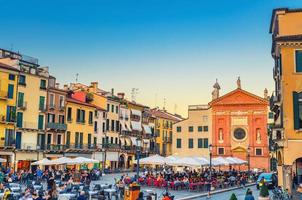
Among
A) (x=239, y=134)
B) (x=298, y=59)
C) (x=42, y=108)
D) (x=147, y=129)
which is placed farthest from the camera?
(x=147, y=129)

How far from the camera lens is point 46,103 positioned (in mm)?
54094

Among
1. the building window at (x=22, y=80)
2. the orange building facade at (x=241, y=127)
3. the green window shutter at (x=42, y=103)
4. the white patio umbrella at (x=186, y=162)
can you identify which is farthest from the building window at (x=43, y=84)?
the orange building facade at (x=241, y=127)

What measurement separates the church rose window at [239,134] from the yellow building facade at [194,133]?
4.23 metres

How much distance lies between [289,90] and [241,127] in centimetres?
3797

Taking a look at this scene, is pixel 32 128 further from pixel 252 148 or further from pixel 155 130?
pixel 155 130

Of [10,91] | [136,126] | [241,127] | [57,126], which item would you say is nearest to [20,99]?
[10,91]

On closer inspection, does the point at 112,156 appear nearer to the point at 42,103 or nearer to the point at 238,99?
the point at 42,103

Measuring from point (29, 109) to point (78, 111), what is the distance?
9.86m

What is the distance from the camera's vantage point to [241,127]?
65.1m

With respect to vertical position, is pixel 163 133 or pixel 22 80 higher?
pixel 22 80

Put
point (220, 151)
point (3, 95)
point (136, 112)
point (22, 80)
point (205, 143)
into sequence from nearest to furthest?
point (3, 95)
point (22, 80)
point (220, 151)
point (205, 143)
point (136, 112)

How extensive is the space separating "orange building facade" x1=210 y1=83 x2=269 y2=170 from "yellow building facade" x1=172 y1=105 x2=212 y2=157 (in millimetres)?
1167

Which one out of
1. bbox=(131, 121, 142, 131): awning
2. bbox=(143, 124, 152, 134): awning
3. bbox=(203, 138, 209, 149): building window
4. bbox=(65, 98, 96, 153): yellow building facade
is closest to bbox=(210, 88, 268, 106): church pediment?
bbox=(203, 138, 209, 149): building window

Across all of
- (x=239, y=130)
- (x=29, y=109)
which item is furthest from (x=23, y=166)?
(x=239, y=130)
